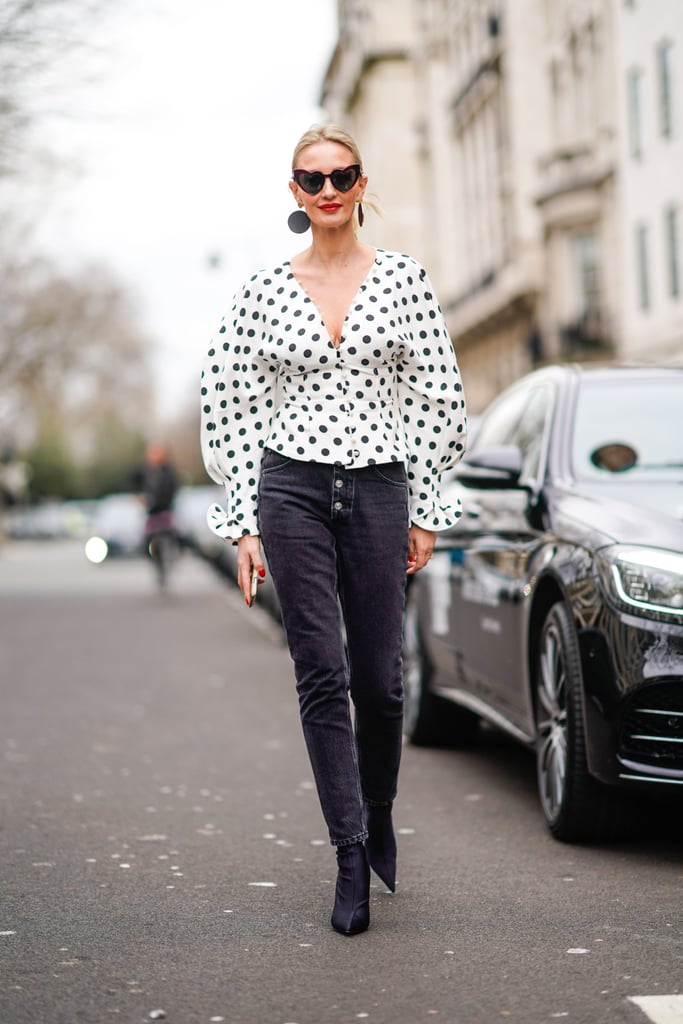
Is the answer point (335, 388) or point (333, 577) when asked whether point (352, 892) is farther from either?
point (335, 388)

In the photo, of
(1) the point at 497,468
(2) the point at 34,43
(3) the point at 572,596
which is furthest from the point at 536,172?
(3) the point at 572,596

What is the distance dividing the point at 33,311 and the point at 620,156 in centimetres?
1711

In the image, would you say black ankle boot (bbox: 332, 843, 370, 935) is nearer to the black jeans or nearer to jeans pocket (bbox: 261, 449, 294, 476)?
the black jeans

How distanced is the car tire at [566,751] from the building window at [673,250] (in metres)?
28.0

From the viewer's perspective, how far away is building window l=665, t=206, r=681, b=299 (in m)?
33.1

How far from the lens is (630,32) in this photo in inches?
1380

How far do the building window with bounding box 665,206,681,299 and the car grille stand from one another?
2868 cm

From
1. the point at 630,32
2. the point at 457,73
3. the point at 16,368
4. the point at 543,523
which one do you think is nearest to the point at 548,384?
the point at 543,523

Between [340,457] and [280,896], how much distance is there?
1.33 m

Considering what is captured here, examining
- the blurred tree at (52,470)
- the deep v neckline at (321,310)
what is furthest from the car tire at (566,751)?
the blurred tree at (52,470)

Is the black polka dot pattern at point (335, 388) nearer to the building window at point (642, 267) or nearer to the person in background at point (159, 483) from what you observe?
the person in background at point (159, 483)

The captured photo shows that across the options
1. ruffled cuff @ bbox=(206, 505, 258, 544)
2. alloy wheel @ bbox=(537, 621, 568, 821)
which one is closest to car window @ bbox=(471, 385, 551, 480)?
alloy wheel @ bbox=(537, 621, 568, 821)

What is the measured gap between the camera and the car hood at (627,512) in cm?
530

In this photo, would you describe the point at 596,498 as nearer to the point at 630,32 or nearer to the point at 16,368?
the point at 630,32
